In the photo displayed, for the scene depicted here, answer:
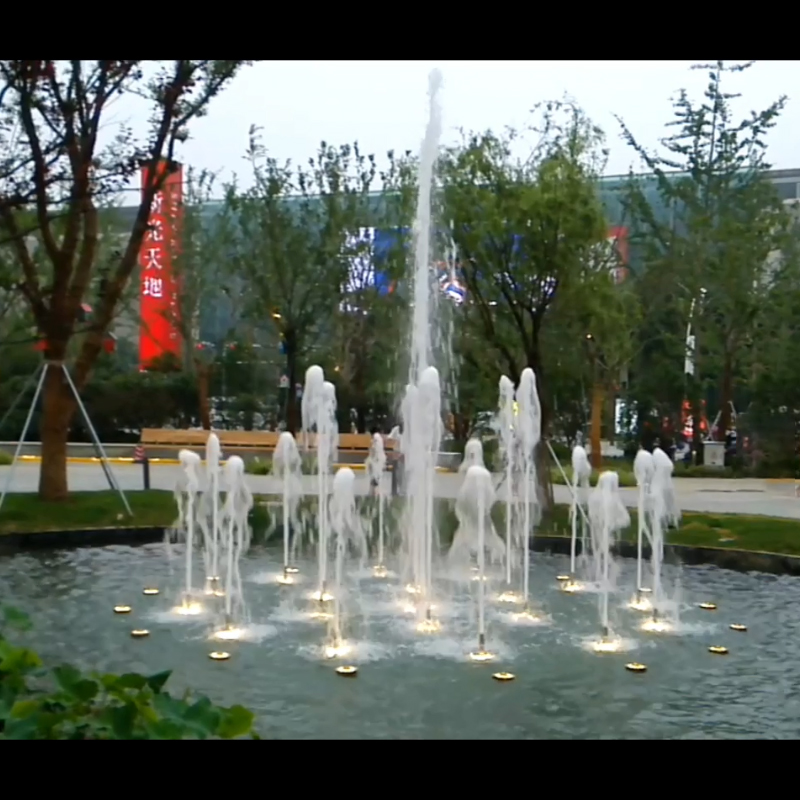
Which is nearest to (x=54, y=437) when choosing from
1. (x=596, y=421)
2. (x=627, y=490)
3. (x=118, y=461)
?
(x=118, y=461)

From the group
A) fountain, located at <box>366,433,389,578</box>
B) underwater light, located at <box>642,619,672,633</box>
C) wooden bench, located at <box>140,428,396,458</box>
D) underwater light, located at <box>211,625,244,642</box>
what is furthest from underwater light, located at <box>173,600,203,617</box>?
wooden bench, located at <box>140,428,396,458</box>

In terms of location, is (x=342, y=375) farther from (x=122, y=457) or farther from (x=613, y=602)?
(x=613, y=602)

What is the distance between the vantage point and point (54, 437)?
11.8 metres

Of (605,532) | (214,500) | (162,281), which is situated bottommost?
(605,532)

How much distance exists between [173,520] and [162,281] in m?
12.8

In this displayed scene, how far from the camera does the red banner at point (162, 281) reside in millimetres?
22266

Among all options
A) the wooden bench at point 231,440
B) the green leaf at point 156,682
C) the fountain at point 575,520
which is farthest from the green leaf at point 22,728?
the wooden bench at point 231,440

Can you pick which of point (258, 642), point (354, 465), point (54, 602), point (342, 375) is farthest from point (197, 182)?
point (258, 642)

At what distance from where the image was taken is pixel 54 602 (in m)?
7.41

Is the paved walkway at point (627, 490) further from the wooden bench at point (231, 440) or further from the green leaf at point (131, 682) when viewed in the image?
the green leaf at point (131, 682)

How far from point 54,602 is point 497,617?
3400 millimetres

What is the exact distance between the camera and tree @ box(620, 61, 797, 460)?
20.5m

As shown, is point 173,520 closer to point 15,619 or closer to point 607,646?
point 607,646

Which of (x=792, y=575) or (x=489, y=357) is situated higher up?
(x=489, y=357)
